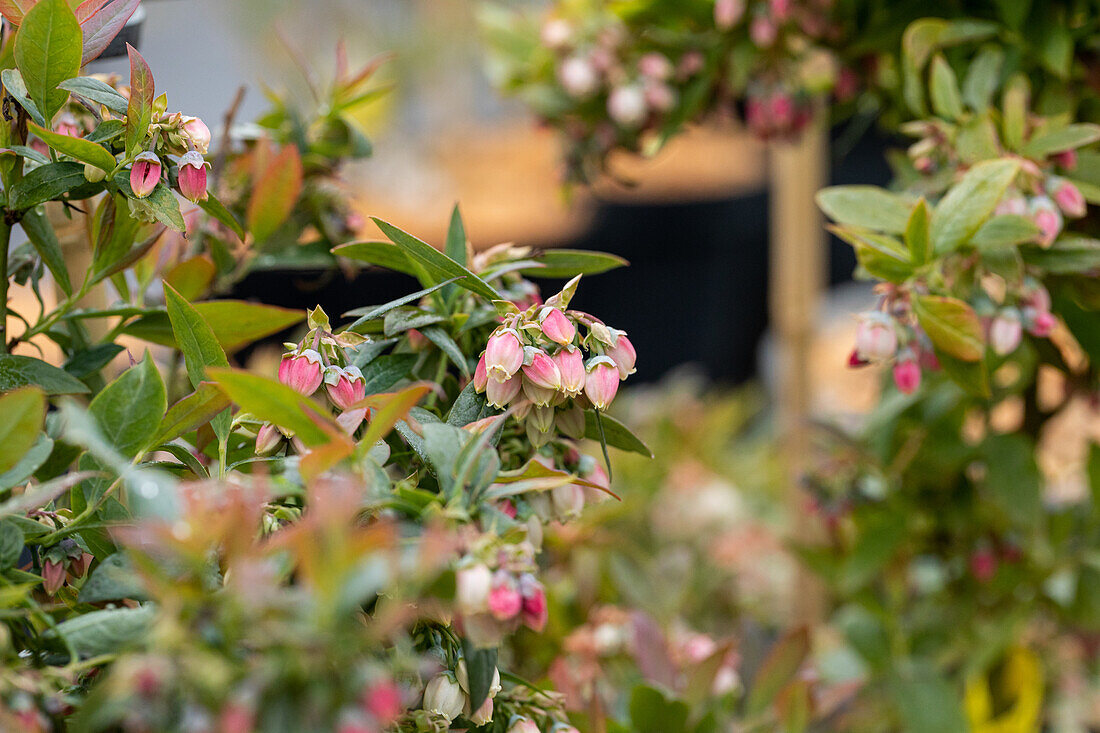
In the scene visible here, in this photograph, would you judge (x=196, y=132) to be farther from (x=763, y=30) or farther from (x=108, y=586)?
(x=763, y=30)

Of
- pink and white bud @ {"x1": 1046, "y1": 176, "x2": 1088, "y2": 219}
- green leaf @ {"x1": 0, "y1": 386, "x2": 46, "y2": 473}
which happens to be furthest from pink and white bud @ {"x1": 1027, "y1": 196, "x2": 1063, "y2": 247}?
green leaf @ {"x1": 0, "y1": 386, "x2": 46, "y2": 473}

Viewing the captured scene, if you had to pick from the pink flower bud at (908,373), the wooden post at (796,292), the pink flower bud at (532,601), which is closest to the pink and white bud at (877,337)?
the pink flower bud at (908,373)

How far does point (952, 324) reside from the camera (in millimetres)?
416

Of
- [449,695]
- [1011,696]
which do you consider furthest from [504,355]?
[1011,696]

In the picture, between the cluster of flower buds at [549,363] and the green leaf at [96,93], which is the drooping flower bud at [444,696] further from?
the green leaf at [96,93]

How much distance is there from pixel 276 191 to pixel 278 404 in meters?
0.24

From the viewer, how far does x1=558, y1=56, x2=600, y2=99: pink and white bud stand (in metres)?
0.74

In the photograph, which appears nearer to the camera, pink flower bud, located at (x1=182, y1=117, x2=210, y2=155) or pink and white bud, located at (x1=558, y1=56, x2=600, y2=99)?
pink flower bud, located at (x1=182, y1=117, x2=210, y2=155)

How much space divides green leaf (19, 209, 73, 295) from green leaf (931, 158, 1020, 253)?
15.9 inches

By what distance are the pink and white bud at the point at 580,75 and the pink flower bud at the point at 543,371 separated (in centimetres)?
49

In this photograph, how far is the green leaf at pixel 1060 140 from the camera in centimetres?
48

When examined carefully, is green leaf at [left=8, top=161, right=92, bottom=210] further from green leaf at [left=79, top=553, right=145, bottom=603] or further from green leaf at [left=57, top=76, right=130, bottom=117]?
green leaf at [left=79, top=553, right=145, bottom=603]

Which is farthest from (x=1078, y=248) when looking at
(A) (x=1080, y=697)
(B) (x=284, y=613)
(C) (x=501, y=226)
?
(C) (x=501, y=226)

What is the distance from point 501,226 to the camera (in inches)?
81.0
